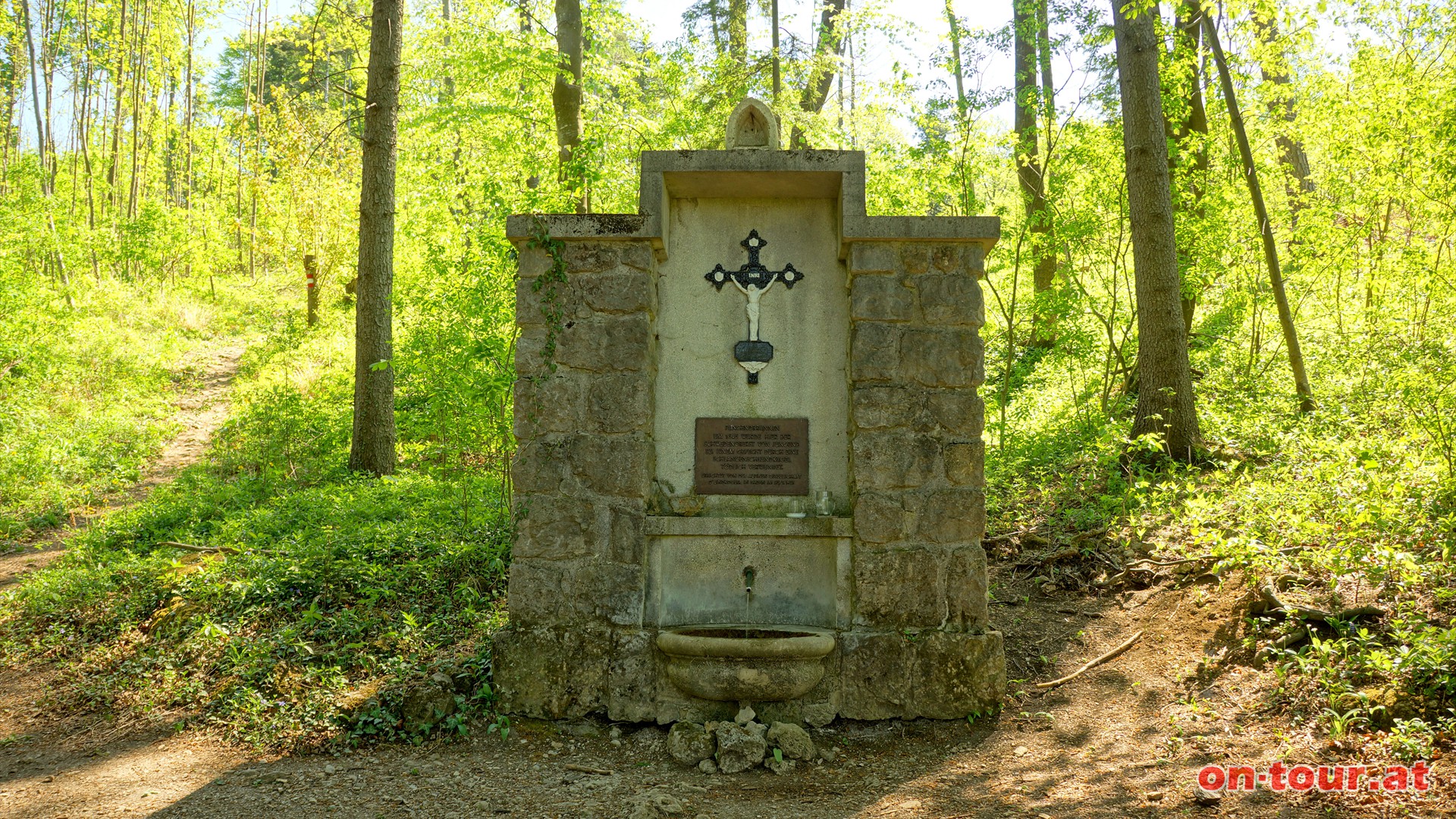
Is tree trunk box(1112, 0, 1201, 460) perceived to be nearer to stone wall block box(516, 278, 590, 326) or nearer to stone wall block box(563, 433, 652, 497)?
stone wall block box(563, 433, 652, 497)

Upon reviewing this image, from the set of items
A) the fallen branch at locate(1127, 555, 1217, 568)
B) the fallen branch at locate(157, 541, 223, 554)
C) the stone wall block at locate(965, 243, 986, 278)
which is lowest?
the fallen branch at locate(1127, 555, 1217, 568)

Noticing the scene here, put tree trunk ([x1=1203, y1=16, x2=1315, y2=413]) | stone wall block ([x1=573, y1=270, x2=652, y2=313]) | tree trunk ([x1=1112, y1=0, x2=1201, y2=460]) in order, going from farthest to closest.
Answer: tree trunk ([x1=1203, y1=16, x2=1315, y2=413]) → tree trunk ([x1=1112, y1=0, x2=1201, y2=460]) → stone wall block ([x1=573, y1=270, x2=652, y2=313])

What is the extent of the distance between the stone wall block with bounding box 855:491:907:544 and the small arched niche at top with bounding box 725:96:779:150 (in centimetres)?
187

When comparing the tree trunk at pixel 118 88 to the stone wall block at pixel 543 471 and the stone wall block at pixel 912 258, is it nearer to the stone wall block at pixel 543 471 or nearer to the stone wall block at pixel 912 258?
the stone wall block at pixel 543 471

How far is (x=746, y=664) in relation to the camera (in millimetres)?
4113

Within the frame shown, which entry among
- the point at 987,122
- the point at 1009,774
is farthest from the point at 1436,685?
the point at 987,122

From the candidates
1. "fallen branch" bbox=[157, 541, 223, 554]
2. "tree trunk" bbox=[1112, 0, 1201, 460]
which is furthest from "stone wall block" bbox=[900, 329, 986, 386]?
"fallen branch" bbox=[157, 541, 223, 554]

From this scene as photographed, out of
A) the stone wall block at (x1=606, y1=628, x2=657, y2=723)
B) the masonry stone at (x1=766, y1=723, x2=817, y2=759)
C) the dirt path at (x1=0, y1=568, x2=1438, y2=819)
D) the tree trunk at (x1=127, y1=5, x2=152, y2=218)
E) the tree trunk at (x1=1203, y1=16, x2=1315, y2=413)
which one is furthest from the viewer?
the tree trunk at (x1=127, y1=5, x2=152, y2=218)

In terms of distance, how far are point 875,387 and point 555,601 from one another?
191cm

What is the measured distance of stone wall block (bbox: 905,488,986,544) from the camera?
438 cm

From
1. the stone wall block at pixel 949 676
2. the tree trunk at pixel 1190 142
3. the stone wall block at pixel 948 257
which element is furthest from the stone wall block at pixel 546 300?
the tree trunk at pixel 1190 142

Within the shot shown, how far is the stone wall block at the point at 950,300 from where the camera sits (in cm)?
441

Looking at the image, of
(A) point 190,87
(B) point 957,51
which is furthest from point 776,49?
(A) point 190,87

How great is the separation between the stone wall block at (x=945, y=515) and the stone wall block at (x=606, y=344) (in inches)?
60.6
